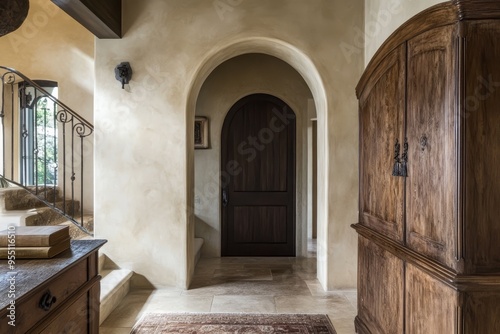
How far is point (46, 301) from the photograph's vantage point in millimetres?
1320

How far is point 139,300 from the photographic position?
11.0 ft

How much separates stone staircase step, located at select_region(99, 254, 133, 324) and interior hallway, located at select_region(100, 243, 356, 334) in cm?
6

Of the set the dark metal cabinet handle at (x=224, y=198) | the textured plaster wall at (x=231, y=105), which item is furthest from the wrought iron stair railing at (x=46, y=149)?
the dark metal cabinet handle at (x=224, y=198)

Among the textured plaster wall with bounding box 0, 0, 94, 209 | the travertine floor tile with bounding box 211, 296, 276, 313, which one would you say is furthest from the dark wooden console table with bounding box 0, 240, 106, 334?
the textured plaster wall with bounding box 0, 0, 94, 209

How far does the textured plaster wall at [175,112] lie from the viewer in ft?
11.8

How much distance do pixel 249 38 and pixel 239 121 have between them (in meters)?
1.65

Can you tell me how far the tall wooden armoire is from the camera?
1.52 metres

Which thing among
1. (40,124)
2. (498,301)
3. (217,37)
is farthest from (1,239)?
(40,124)

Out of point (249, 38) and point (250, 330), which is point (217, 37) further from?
point (250, 330)

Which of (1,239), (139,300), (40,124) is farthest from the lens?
(40,124)

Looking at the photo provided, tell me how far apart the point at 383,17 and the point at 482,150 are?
215 centimetres

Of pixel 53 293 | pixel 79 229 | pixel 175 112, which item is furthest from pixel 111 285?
pixel 53 293

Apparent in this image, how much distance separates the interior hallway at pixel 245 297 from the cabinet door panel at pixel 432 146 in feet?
4.55

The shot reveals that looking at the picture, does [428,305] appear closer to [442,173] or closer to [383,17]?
[442,173]
